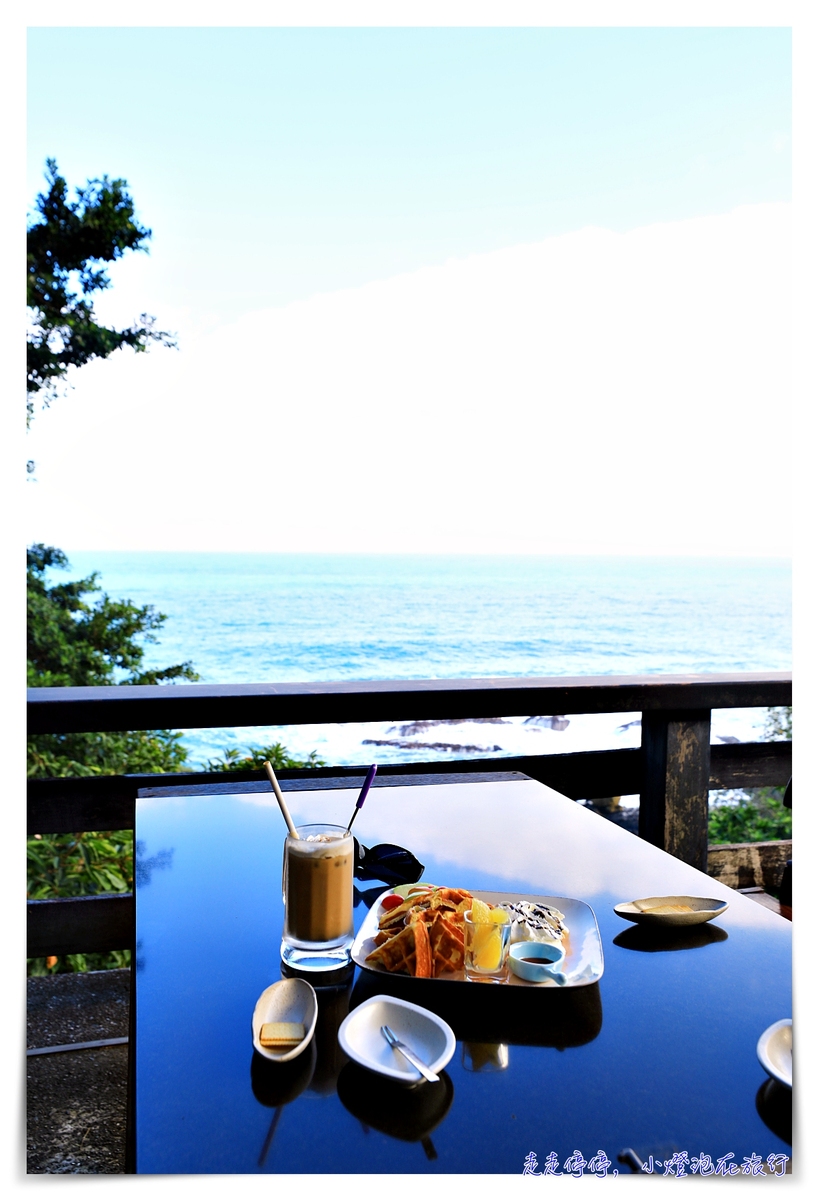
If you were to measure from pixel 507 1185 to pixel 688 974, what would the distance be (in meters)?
0.32

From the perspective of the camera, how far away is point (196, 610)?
26.5 m

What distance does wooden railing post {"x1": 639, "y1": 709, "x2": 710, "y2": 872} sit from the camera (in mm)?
2039

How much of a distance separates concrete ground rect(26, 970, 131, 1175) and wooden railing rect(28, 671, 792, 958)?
26cm

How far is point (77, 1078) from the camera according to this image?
179 centimetres

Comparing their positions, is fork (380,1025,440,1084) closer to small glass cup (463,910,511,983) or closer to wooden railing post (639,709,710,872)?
small glass cup (463,910,511,983)

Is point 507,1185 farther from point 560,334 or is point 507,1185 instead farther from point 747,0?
point 560,334

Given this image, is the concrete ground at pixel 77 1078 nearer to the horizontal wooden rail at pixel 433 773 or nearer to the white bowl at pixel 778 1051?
the horizontal wooden rail at pixel 433 773

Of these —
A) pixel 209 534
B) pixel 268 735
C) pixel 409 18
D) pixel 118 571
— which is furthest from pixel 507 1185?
pixel 118 571

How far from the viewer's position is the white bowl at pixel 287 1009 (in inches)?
25.1

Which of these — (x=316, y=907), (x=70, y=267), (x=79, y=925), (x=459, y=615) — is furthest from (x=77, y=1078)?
(x=459, y=615)

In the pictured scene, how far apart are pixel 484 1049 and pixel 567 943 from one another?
20cm

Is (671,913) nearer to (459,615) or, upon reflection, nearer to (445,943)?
(445,943)

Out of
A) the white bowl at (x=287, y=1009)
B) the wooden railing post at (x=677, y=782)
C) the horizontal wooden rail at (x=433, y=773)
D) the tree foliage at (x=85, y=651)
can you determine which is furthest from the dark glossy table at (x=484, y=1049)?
the tree foliage at (x=85, y=651)

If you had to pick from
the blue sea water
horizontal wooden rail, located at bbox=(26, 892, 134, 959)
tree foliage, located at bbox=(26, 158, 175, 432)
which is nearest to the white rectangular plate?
horizontal wooden rail, located at bbox=(26, 892, 134, 959)
